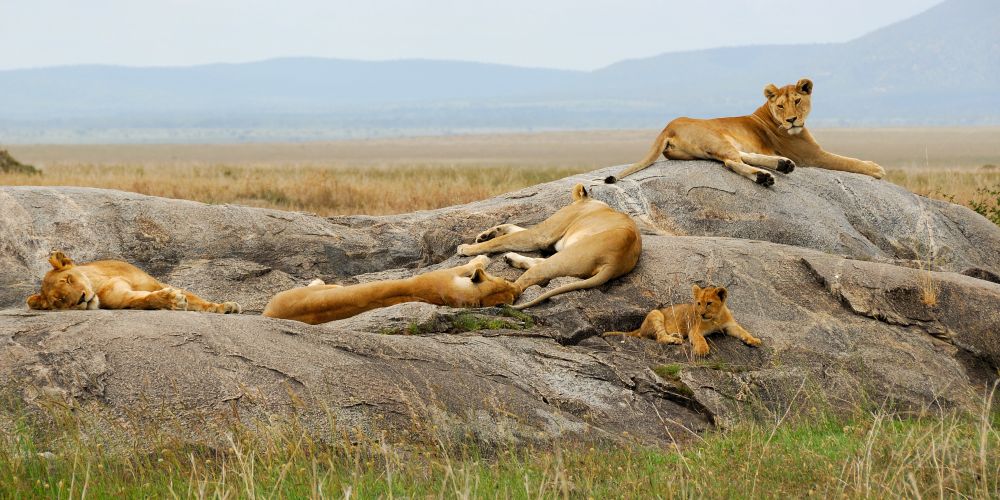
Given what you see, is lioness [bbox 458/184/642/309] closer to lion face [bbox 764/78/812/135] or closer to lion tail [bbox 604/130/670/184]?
lion tail [bbox 604/130/670/184]

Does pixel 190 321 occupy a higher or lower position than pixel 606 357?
higher

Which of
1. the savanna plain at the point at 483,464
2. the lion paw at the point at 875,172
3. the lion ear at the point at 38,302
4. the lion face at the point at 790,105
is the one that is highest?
the lion face at the point at 790,105

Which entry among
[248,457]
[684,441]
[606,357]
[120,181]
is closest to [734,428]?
[684,441]

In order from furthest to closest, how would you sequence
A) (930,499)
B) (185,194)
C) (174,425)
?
(185,194)
(174,425)
(930,499)

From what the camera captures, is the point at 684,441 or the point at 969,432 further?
the point at 684,441

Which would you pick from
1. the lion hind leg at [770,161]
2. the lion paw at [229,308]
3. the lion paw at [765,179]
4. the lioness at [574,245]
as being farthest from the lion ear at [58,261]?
the lion hind leg at [770,161]

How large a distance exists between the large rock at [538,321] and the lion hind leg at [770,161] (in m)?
0.20

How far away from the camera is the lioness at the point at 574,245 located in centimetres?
988

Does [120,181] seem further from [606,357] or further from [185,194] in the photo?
[606,357]

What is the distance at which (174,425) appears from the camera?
6508mm

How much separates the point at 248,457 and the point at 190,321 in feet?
6.16

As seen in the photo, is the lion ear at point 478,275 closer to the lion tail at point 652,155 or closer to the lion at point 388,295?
the lion at point 388,295

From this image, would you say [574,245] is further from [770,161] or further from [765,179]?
[770,161]

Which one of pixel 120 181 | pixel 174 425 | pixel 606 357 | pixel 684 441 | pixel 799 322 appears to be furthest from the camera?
pixel 120 181
